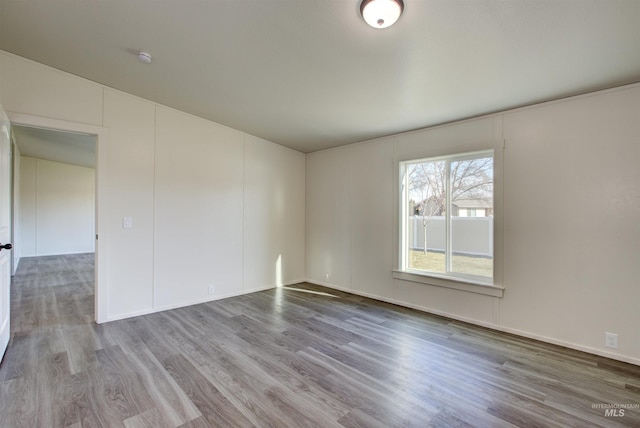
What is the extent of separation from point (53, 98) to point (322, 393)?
13.1 feet

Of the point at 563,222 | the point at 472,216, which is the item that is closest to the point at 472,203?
the point at 472,216

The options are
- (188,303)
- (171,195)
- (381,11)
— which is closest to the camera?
(381,11)

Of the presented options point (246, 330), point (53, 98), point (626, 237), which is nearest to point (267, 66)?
point (53, 98)

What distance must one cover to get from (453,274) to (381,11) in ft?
10.2

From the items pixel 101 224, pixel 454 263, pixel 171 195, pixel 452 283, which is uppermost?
pixel 171 195

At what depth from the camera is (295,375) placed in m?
2.32

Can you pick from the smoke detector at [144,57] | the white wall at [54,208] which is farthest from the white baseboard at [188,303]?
the white wall at [54,208]

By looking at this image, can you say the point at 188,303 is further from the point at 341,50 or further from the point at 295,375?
the point at 341,50

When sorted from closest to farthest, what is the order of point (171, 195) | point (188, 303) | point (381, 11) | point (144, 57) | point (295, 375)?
point (381, 11)
point (295, 375)
point (144, 57)
point (171, 195)
point (188, 303)

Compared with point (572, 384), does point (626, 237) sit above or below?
above

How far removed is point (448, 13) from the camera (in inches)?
73.2

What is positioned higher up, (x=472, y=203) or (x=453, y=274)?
(x=472, y=203)

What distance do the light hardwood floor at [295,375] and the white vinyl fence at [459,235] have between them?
2.99ft

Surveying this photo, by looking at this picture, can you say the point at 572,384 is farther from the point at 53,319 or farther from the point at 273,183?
the point at 53,319
